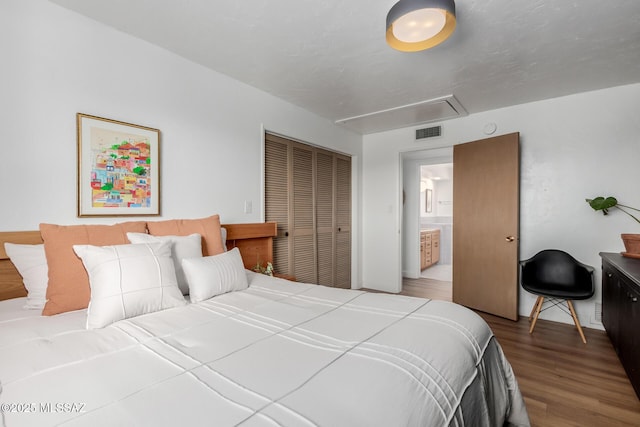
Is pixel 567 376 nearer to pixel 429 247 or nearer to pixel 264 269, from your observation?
pixel 264 269

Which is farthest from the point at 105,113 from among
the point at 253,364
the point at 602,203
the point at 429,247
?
the point at 429,247

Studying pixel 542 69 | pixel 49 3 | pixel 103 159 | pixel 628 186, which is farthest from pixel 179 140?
pixel 628 186

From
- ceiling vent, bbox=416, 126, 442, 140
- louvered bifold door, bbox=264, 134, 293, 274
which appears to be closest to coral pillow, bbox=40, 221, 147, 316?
louvered bifold door, bbox=264, 134, 293, 274

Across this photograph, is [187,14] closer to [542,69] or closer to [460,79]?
[460,79]

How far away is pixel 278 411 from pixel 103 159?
77.0 inches

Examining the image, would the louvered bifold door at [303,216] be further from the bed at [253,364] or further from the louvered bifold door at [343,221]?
the bed at [253,364]

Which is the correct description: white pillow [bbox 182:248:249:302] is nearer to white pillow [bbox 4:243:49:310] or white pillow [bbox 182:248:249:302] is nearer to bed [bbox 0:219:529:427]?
bed [bbox 0:219:529:427]

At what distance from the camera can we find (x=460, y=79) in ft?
9.18

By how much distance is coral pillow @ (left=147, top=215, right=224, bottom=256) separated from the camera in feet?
6.56

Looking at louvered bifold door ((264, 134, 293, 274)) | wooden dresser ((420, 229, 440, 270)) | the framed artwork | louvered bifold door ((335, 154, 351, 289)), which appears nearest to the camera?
the framed artwork

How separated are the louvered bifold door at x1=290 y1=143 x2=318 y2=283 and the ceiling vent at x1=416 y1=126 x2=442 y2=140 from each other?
1.56 m

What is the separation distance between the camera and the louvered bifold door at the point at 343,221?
4.26m

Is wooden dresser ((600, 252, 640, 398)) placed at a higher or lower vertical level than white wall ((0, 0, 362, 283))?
lower

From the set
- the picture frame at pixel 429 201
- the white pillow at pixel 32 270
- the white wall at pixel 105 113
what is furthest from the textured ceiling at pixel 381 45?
the picture frame at pixel 429 201
